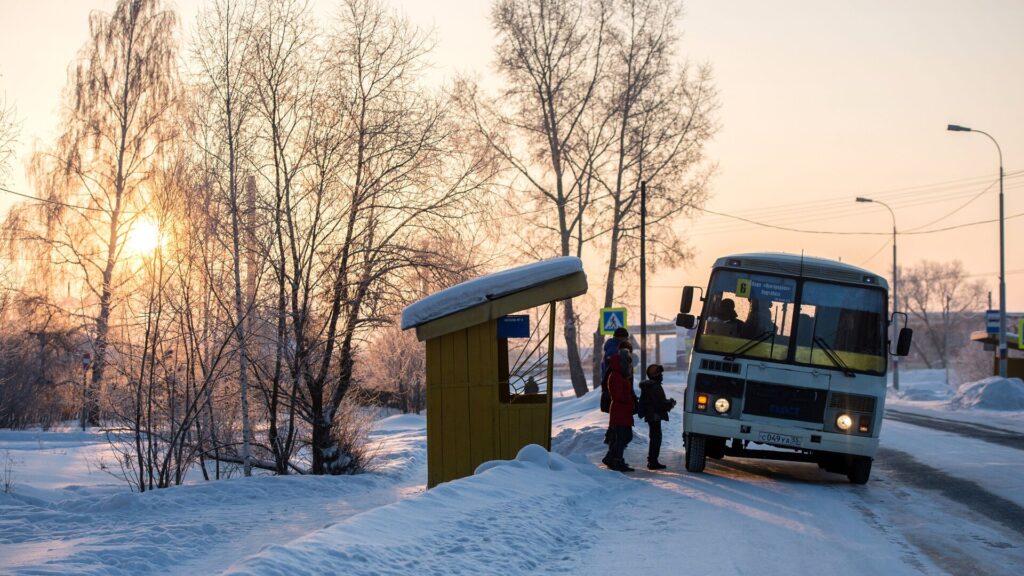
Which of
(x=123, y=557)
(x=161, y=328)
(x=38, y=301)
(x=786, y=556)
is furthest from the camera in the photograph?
(x=38, y=301)

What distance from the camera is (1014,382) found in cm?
3378

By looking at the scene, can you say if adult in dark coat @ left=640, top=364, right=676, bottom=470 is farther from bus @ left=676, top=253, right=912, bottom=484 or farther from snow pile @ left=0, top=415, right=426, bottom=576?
snow pile @ left=0, top=415, right=426, bottom=576

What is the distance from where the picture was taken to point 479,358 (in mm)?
14836

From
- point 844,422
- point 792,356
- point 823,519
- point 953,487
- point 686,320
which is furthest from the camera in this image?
point 686,320

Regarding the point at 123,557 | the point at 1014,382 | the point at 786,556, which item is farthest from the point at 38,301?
the point at 1014,382

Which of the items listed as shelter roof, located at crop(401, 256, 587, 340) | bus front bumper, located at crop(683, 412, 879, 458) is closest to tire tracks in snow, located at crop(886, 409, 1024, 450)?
bus front bumper, located at crop(683, 412, 879, 458)

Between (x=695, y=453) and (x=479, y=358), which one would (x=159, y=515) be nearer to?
(x=479, y=358)

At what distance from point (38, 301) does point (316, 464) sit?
1493 cm

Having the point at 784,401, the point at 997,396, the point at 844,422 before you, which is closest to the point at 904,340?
the point at 844,422

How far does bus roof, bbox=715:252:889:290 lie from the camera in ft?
43.9

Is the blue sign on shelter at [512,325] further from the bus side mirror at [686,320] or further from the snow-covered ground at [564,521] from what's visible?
the bus side mirror at [686,320]

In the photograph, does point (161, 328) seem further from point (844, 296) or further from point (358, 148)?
point (844, 296)

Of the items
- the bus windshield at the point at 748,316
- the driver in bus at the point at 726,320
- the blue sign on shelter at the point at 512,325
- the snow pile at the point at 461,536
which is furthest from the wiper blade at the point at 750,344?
the blue sign on shelter at the point at 512,325

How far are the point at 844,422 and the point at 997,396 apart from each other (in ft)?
77.5
